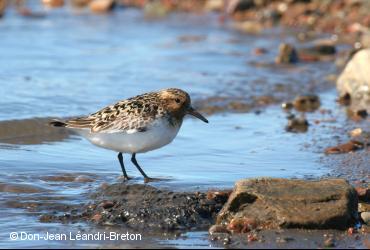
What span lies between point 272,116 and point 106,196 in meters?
4.69

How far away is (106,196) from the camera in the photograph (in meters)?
7.34

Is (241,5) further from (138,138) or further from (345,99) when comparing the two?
(138,138)

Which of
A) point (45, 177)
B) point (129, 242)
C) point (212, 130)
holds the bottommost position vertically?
point (129, 242)

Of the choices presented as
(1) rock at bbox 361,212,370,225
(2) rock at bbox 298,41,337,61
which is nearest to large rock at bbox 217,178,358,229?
(1) rock at bbox 361,212,370,225

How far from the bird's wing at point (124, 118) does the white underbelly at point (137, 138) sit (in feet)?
0.15

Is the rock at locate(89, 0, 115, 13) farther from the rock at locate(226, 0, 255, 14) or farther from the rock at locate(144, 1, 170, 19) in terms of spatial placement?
the rock at locate(226, 0, 255, 14)

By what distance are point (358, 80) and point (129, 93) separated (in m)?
3.39

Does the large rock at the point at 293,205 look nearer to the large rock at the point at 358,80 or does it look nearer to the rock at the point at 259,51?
the large rock at the point at 358,80

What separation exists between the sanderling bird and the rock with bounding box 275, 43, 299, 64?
7.44m

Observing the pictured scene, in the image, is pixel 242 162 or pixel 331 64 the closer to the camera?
pixel 242 162

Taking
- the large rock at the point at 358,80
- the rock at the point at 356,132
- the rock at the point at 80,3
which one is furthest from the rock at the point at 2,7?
the rock at the point at 356,132

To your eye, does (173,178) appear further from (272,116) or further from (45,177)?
(272,116)

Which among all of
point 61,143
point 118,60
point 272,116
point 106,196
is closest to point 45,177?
point 106,196

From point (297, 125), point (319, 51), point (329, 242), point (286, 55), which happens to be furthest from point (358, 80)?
point (329, 242)
